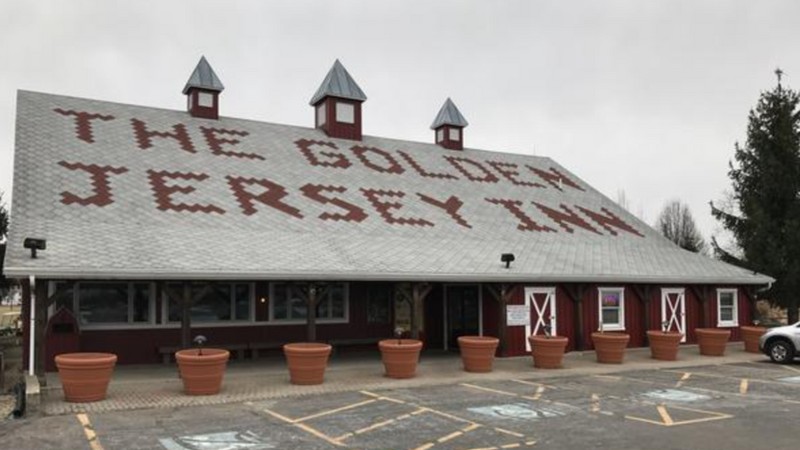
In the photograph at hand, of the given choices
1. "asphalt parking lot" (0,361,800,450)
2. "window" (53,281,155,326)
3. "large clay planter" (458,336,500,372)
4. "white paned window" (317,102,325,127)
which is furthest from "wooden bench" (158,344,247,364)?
"white paned window" (317,102,325,127)

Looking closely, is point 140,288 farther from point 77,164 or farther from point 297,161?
point 297,161

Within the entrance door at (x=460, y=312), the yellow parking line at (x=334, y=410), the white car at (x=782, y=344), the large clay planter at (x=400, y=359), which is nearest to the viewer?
the yellow parking line at (x=334, y=410)

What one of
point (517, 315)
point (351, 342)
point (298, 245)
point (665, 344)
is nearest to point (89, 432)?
point (298, 245)

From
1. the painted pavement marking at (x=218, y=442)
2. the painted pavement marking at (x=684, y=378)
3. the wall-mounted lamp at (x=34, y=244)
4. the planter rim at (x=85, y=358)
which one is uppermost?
the wall-mounted lamp at (x=34, y=244)

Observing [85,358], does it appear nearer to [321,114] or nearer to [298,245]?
[298,245]

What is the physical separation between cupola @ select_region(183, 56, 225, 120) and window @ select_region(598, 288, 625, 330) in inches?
551

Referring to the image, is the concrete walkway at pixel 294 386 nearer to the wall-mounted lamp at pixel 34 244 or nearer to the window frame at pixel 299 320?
the window frame at pixel 299 320

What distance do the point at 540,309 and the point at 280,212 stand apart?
7.44 metres

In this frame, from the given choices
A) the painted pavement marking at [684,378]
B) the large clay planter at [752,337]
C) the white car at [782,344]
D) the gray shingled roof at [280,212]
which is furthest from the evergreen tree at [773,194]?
the painted pavement marking at [684,378]

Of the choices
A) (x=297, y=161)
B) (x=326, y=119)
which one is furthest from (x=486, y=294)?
(x=326, y=119)

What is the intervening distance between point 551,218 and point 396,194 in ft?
18.6

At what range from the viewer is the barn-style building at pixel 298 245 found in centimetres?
1477

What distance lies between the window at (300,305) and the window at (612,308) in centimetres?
731

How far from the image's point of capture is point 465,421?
10.4 m
